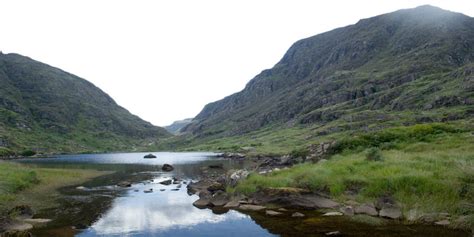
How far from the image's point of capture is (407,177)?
38.9 metres

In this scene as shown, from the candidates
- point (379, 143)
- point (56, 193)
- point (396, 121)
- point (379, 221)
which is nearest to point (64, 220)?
point (56, 193)

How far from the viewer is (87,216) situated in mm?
42219

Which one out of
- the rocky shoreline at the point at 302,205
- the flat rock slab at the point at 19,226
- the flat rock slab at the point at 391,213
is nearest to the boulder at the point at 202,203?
the rocky shoreline at the point at 302,205

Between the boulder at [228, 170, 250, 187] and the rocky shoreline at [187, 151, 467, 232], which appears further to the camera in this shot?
the boulder at [228, 170, 250, 187]

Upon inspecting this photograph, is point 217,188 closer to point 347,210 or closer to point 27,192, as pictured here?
point 347,210

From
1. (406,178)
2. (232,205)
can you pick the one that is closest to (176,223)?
(232,205)

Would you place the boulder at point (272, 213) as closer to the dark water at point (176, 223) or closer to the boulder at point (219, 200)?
the dark water at point (176, 223)

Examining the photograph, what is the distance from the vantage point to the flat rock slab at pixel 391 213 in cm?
3534

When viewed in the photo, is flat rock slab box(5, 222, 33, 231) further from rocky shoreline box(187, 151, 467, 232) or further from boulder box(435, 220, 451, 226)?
boulder box(435, 220, 451, 226)

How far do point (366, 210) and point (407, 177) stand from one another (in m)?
6.01

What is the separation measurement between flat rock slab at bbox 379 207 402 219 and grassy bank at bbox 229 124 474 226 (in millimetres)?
716

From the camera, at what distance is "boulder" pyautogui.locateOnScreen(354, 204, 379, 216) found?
37016 mm

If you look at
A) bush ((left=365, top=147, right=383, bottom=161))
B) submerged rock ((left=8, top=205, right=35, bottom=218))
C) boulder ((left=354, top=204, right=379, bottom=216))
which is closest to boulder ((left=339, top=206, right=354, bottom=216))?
boulder ((left=354, top=204, right=379, bottom=216))

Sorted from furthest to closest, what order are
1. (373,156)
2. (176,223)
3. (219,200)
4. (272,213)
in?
(373,156), (219,200), (272,213), (176,223)
